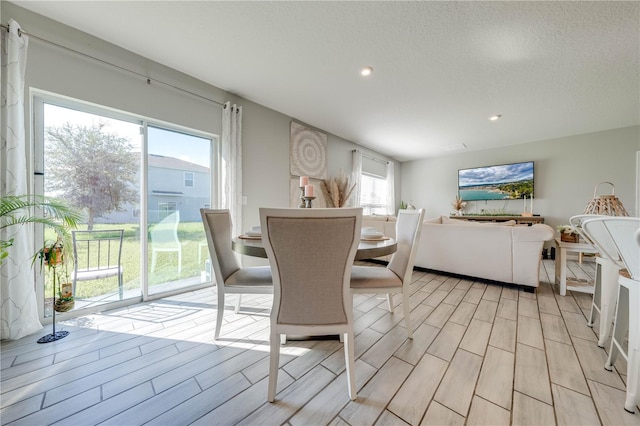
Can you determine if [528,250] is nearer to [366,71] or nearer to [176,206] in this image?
[366,71]

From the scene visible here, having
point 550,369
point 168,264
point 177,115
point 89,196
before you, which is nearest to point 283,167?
point 177,115

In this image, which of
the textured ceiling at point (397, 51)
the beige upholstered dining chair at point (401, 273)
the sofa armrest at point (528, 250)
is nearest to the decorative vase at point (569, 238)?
the sofa armrest at point (528, 250)

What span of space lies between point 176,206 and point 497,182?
643 centimetres

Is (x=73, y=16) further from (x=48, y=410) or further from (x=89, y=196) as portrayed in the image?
(x=48, y=410)

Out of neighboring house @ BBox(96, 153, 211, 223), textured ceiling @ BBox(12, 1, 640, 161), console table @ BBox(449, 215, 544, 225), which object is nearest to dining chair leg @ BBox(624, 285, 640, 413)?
textured ceiling @ BBox(12, 1, 640, 161)

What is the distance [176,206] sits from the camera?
261 cm

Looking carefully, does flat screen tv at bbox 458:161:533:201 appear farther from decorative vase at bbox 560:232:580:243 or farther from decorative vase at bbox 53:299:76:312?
decorative vase at bbox 53:299:76:312

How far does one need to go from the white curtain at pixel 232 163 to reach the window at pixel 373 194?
315 centimetres

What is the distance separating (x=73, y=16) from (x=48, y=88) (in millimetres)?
608

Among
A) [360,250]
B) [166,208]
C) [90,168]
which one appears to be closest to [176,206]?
[166,208]

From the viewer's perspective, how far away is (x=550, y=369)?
131 cm

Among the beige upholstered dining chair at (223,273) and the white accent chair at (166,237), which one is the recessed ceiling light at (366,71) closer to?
the beige upholstered dining chair at (223,273)

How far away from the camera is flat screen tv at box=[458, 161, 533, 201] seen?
496 centimetres

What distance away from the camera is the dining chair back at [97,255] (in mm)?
2051
